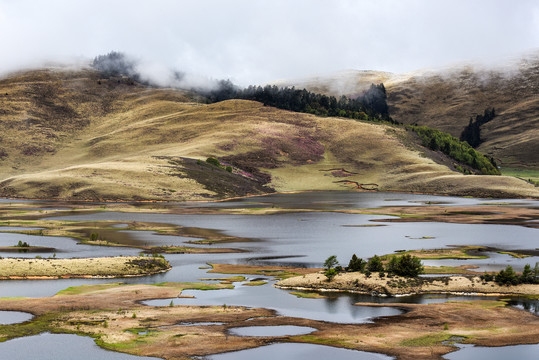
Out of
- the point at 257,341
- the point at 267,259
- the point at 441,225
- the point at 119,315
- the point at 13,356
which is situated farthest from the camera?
the point at 441,225

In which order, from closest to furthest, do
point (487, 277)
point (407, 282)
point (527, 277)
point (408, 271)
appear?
point (407, 282), point (527, 277), point (487, 277), point (408, 271)

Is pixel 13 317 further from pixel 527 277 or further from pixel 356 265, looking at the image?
pixel 527 277

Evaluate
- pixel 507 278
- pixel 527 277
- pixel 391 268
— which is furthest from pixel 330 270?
pixel 527 277

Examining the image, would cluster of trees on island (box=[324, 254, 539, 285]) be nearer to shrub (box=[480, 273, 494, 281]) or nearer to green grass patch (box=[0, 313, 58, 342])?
shrub (box=[480, 273, 494, 281])

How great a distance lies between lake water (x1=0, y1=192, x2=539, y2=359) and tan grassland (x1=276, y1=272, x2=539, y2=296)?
202 cm

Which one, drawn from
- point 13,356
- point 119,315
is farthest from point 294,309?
point 13,356

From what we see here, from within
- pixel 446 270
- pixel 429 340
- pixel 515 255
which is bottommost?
pixel 429 340

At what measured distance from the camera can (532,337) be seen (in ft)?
147

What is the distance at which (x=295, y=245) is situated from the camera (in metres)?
90.1

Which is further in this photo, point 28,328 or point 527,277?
point 527,277

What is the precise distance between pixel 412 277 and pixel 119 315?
2891 cm

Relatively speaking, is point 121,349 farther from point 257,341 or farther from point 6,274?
point 6,274

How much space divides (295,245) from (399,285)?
3049 cm

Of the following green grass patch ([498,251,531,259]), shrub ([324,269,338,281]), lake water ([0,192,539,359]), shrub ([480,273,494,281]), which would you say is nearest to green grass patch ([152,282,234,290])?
lake water ([0,192,539,359])
